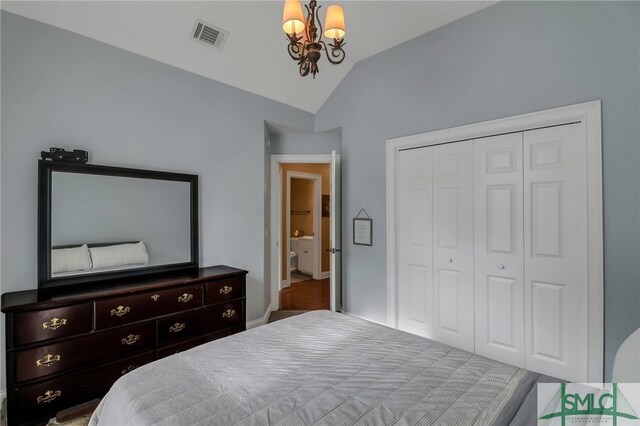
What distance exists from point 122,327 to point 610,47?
12.9 feet

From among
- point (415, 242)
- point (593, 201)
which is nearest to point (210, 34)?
point (415, 242)

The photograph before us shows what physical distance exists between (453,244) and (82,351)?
307cm

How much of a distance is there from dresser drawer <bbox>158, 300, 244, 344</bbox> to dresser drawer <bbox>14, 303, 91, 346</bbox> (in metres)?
0.50

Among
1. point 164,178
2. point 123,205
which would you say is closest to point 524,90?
point 164,178

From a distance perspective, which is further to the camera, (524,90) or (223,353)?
(524,90)

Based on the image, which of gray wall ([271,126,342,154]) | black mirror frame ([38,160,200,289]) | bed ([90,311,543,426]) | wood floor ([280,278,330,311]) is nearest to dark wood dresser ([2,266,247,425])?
black mirror frame ([38,160,200,289])

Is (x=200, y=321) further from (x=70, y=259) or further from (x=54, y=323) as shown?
(x=70, y=259)

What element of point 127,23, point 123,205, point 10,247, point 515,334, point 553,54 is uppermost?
point 127,23

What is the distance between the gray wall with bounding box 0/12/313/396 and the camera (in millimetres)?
2129

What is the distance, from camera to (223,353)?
1492 mm

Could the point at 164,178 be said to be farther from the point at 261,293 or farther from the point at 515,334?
the point at 515,334

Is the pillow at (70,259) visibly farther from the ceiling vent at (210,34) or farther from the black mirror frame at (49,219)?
the ceiling vent at (210,34)

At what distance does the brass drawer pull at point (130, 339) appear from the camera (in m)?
2.20

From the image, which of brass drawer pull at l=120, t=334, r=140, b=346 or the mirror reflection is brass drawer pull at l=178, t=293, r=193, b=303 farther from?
the mirror reflection
